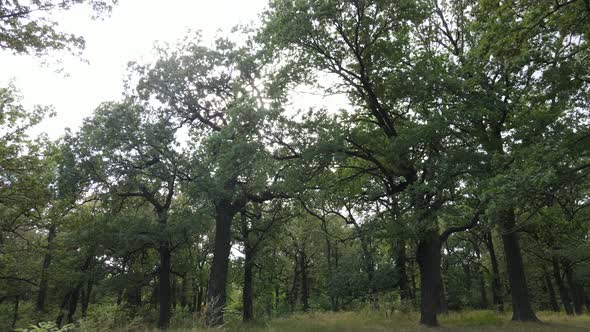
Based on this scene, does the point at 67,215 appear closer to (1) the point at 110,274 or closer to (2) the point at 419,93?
(1) the point at 110,274

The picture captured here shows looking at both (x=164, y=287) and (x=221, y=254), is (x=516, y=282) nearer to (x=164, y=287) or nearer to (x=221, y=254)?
(x=221, y=254)

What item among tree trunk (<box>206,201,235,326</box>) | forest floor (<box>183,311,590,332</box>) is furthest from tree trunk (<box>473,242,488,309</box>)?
tree trunk (<box>206,201,235,326</box>)

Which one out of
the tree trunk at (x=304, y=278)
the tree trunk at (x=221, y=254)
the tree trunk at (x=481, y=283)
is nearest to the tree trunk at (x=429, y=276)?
the tree trunk at (x=221, y=254)

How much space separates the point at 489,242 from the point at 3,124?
112 ft

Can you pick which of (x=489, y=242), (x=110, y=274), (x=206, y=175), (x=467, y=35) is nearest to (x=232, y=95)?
(x=206, y=175)

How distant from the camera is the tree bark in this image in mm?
15385

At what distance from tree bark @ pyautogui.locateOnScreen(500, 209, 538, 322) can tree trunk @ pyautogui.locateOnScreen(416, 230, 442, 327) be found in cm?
292

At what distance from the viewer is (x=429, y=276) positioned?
1480 cm

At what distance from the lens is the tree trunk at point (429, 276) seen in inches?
566

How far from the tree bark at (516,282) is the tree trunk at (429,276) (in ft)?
9.57

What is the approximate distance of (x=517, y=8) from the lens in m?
9.45

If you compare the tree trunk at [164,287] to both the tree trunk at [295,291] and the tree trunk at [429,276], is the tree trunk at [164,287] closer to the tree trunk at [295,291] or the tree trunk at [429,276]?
the tree trunk at [429,276]

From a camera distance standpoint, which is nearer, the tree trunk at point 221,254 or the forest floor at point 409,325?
the forest floor at point 409,325

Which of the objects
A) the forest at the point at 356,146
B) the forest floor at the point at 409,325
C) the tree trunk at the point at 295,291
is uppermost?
the forest at the point at 356,146
